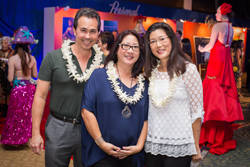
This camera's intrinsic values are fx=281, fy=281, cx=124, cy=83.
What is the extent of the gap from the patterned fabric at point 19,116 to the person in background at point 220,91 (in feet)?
9.13

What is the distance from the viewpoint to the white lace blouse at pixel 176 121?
6.62 feet

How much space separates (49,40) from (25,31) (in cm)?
358

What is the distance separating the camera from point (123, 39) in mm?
1993

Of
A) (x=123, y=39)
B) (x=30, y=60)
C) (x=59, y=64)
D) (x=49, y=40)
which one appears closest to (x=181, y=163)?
(x=123, y=39)

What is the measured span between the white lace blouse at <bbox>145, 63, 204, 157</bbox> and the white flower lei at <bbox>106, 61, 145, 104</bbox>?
0.12 meters

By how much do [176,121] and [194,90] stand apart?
0.85 ft

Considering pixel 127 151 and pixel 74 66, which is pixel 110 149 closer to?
pixel 127 151

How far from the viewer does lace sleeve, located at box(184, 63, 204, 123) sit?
2025 mm

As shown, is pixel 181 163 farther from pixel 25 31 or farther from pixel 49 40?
pixel 49 40

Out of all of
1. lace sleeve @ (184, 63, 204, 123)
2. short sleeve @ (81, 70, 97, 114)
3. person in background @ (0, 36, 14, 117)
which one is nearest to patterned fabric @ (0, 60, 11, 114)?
person in background @ (0, 36, 14, 117)

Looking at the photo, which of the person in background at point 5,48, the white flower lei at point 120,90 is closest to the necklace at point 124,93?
the white flower lei at point 120,90

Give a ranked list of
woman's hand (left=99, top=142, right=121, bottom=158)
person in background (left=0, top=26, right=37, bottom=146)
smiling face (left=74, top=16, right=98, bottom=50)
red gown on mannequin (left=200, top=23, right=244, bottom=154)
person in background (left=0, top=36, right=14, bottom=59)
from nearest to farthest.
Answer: woman's hand (left=99, top=142, right=121, bottom=158) < smiling face (left=74, top=16, right=98, bottom=50) < red gown on mannequin (left=200, top=23, right=244, bottom=154) < person in background (left=0, top=26, right=37, bottom=146) < person in background (left=0, top=36, right=14, bottom=59)

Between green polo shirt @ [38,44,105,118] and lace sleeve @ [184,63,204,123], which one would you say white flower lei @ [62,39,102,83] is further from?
lace sleeve @ [184,63,204,123]

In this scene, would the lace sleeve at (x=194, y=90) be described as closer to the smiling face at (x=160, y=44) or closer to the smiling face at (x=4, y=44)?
the smiling face at (x=160, y=44)
